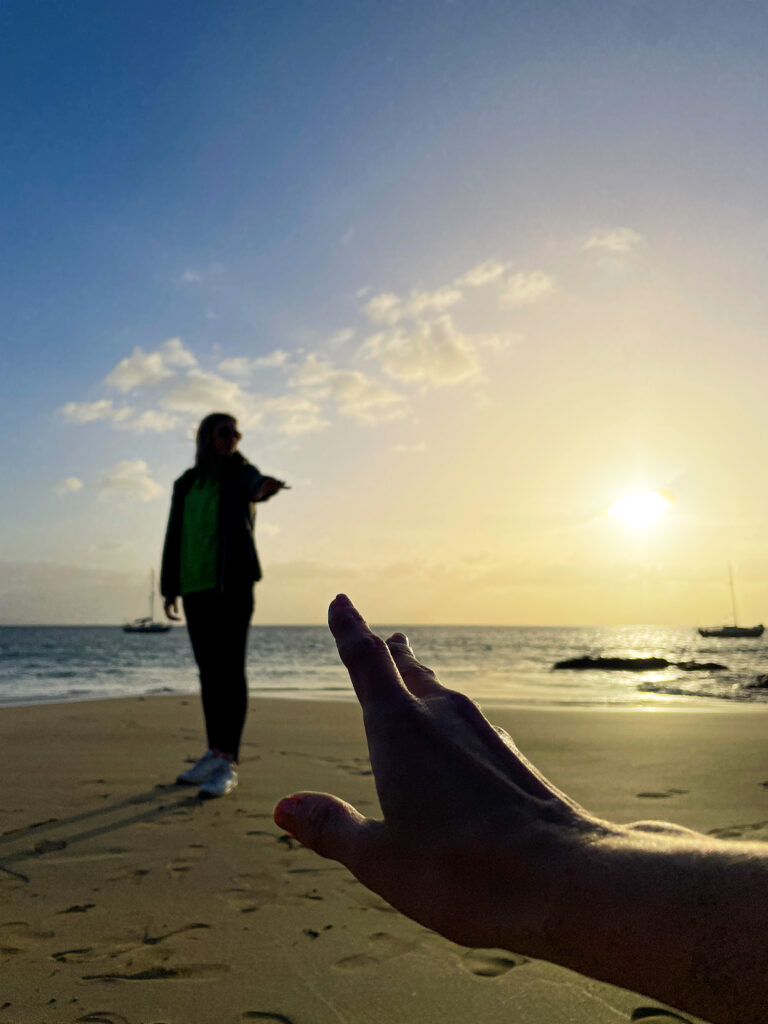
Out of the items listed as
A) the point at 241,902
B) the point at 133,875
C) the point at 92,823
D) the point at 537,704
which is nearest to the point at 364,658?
the point at 241,902

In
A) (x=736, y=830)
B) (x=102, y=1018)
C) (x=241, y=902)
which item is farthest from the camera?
(x=736, y=830)

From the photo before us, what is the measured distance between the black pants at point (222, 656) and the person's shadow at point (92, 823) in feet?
1.31

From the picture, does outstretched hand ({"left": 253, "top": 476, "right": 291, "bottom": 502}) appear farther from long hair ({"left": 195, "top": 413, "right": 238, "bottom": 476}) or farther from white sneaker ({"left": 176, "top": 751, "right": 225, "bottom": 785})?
white sneaker ({"left": 176, "top": 751, "right": 225, "bottom": 785})

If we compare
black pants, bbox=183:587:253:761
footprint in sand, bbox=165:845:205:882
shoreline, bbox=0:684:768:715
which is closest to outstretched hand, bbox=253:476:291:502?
black pants, bbox=183:587:253:761

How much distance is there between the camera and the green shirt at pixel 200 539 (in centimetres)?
421

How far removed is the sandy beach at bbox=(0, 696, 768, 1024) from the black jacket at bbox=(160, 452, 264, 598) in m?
1.19

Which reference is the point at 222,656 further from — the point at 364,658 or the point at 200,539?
the point at 364,658

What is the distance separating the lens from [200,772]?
3.85 meters

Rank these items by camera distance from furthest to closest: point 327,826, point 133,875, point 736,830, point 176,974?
point 736,830 < point 133,875 < point 176,974 < point 327,826

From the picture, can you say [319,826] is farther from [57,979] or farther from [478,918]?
[57,979]

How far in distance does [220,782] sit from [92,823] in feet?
2.37

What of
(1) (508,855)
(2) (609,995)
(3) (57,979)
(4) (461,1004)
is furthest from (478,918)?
(3) (57,979)

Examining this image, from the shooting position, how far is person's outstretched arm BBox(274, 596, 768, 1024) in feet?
2.31

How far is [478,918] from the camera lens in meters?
0.89
